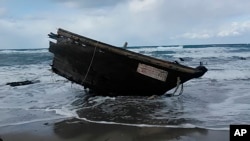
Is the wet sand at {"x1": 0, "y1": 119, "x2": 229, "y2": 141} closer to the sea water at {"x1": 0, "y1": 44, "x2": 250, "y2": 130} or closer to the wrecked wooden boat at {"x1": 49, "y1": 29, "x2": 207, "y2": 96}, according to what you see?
the sea water at {"x1": 0, "y1": 44, "x2": 250, "y2": 130}

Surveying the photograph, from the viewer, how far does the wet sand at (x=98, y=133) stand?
6.71 m

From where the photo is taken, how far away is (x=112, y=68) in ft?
34.8

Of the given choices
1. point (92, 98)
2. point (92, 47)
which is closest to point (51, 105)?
point (92, 98)

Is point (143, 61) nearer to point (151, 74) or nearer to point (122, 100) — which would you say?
point (151, 74)

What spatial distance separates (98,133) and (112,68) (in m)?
3.68

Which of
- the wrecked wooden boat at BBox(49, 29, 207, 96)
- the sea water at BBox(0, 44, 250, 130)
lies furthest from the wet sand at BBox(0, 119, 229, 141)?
the wrecked wooden boat at BBox(49, 29, 207, 96)

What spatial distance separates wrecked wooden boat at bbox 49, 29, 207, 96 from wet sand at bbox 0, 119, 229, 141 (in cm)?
276

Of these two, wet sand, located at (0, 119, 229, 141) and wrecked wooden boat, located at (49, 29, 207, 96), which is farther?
wrecked wooden boat, located at (49, 29, 207, 96)

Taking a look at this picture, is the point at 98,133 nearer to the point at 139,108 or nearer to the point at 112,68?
the point at 139,108

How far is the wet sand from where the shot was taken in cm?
671

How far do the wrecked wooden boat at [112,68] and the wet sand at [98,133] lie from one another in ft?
9.07

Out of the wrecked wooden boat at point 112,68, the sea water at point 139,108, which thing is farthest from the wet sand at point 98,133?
the wrecked wooden boat at point 112,68

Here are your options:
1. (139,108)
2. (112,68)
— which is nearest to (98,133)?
(139,108)

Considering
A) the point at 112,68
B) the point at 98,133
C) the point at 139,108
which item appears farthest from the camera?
the point at 112,68
